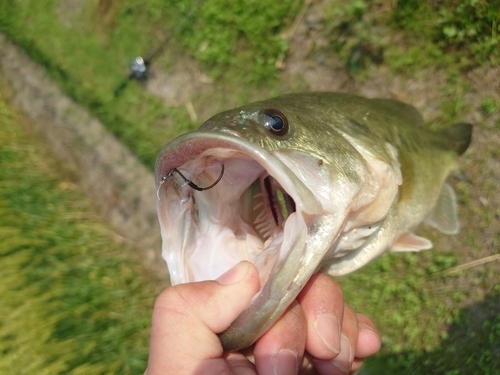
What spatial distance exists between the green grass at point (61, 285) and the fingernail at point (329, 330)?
230cm

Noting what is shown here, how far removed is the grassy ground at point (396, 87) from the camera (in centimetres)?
275

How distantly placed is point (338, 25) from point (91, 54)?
3.04 m

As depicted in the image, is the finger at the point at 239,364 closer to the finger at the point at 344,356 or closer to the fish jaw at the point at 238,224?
the fish jaw at the point at 238,224

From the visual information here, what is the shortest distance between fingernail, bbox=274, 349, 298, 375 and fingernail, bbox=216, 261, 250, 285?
0.29 m

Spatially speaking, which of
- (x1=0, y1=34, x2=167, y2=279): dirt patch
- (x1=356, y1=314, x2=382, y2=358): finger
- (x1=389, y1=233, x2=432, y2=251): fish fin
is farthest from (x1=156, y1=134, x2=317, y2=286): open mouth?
(x1=0, y1=34, x2=167, y2=279): dirt patch

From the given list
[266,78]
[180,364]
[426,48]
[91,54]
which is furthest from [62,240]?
[426,48]

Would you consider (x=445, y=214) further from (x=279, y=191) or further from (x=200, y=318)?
(x=200, y=318)

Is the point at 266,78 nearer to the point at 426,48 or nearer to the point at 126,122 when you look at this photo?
the point at 426,48

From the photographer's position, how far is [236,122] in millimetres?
1249

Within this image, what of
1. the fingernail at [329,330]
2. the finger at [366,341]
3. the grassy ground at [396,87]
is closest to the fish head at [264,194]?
the fingernail at [329,330]

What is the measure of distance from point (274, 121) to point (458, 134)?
175 centimetres

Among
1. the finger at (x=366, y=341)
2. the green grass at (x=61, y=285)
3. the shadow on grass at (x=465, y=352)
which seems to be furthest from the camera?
the green grass at (x=61, y=285)

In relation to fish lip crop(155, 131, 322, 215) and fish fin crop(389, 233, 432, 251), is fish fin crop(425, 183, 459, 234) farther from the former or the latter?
fish lip crop(155, 131, 322, 215)

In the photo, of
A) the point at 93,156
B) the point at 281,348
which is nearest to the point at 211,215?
the point at 281,348
